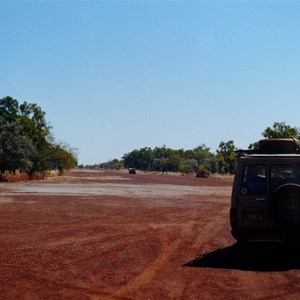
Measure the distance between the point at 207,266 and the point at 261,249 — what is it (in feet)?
8.11

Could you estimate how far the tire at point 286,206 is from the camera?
9922mm

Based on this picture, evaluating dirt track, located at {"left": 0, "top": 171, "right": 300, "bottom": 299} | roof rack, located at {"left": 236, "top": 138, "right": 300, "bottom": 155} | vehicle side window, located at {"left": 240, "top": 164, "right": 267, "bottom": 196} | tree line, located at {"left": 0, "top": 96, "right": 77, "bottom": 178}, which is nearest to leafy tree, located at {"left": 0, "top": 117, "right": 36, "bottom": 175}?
tree line, located at {"left": 0, "top": 96, "right": 77, "bottom": 178}

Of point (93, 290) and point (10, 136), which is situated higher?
point (10, 136)

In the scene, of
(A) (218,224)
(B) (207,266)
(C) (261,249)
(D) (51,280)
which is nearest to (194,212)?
(A) (218,224)

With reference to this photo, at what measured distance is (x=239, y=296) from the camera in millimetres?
7488

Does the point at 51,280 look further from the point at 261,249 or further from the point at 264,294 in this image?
the point at 261,249

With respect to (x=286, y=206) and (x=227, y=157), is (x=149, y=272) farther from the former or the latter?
(x=227, y=157)

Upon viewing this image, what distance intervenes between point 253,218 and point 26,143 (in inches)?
2056

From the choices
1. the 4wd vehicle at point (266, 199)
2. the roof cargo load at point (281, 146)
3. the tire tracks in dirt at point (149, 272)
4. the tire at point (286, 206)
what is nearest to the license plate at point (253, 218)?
the 4wd vehicle at point (266, 199)

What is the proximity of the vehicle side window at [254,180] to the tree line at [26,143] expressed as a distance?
160ft

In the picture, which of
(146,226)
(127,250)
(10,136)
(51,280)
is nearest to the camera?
(51,280)

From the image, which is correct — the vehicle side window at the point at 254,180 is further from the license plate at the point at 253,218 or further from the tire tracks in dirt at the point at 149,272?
the tire tracks in dirt at the point at 149,272

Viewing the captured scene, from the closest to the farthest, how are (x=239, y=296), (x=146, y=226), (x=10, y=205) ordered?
(x=239, y=296) → (x=146, y=226) → (x=10, y=205)

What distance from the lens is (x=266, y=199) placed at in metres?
10.4
